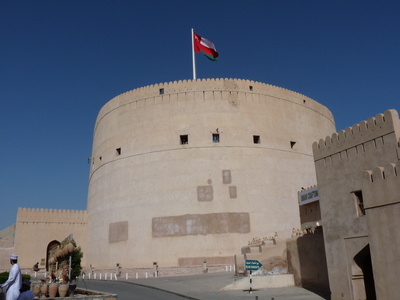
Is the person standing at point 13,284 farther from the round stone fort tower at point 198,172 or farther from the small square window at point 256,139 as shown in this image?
the small square window at point 256,139

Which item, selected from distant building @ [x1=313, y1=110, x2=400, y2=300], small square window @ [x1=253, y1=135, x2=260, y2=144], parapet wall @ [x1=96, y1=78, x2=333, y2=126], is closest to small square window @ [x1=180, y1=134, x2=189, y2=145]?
parapet wall @ [x1=96, y1=78, x2=333, y2=126]

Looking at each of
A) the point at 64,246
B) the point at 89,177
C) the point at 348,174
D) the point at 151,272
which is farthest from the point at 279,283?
the point at 89,177

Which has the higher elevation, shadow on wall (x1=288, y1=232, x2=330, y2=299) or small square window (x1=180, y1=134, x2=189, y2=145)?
small square window (x1=180, y1=134, x2=189, y2=145)

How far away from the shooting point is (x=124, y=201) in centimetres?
2319

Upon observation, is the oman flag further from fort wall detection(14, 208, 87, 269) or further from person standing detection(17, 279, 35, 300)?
person standing detection(17, 279, 35, 300)

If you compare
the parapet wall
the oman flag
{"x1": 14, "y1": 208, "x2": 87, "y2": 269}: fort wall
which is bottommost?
{"x1": 14, "y1": 208, "x2": 87, "y2": 269}: fort wall

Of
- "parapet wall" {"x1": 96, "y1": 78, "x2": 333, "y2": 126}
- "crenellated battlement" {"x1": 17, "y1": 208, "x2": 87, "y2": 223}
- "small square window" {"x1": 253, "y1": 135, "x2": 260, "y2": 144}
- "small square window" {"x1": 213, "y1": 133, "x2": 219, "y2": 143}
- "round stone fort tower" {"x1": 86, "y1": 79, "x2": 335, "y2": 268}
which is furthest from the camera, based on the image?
"crenellated battlement" {"x1": 17, "y1": 208, "x2": 87, "y2": 223}

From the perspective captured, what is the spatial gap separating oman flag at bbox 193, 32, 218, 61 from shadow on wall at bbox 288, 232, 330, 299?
16.3 meters

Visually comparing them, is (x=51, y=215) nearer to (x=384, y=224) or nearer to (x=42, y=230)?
(x=42, y=230)

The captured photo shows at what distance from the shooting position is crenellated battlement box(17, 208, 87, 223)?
25.4m

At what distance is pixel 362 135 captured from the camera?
366 inches

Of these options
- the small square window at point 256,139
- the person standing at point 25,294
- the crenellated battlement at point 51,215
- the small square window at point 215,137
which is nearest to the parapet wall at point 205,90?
the small square window at point 215,137

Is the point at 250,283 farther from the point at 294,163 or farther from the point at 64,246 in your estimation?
the point at 294,163

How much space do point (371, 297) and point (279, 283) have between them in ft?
12.1
